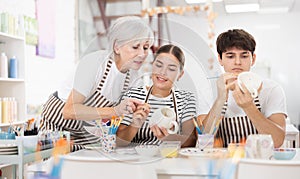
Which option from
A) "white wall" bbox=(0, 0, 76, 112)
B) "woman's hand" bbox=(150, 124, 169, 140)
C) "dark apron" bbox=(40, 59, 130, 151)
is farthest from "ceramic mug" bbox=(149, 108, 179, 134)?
"white wall" bbox=(0, 0, 76, 112)

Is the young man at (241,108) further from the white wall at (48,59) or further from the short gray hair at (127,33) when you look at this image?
the white wall at (48,59)

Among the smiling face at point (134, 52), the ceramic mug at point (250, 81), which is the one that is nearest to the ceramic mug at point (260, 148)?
the ceramic mug at point (250, 81)

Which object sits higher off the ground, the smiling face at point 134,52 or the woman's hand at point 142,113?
the smiling face at point 134,52

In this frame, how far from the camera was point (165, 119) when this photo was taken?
1.27 metres

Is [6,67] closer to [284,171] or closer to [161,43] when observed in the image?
[161,43]

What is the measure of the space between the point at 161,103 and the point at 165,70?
0.80 feet

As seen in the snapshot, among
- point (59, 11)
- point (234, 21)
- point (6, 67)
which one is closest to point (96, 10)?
point (59, 11)

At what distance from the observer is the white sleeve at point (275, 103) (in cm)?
152

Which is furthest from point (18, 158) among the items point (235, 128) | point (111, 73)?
point (235, 128)

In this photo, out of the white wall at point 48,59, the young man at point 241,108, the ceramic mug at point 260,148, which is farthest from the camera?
the white wall at point 48,59

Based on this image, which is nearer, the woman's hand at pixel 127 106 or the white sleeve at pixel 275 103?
the woman's hand at pixel 127 106

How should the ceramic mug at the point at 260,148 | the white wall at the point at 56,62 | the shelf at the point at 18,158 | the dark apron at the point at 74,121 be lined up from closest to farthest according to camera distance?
the ceramic mug at the point at 260,148, the dark apron at the point at 74,121, the shelf at the point at 18,158, the white wall at the point at 56,62

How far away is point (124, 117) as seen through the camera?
1415 millimetres

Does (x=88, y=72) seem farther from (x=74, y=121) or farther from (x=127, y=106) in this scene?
(x=74, y=121)
